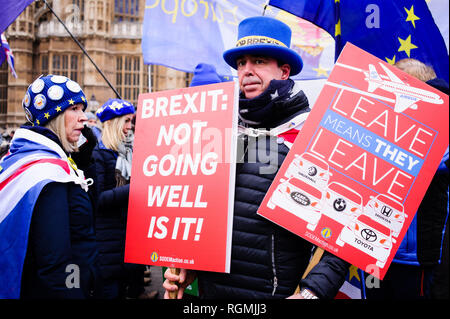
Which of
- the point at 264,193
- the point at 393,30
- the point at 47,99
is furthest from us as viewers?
the point at 393,30

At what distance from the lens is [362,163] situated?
1.51 metres

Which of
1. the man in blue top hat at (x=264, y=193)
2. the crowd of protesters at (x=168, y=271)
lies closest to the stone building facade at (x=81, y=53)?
the crowd of protesters at (x=168, y=271)

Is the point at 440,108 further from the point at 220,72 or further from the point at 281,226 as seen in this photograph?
the point at 220,72

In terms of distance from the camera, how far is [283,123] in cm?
166

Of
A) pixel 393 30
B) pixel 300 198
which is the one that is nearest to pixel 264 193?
pixel 300 198

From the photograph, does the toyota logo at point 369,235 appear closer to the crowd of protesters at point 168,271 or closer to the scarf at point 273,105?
the crowd of protesters at point 168,271

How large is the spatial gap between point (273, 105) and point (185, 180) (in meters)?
0.47

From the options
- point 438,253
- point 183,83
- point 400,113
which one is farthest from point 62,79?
point 183,83

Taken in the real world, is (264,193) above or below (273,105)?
below

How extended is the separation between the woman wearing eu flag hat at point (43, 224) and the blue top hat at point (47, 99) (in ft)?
0.30

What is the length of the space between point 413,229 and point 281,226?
105cm

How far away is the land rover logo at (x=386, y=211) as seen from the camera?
147 cm

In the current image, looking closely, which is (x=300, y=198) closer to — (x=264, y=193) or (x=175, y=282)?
(x=264, y=193)

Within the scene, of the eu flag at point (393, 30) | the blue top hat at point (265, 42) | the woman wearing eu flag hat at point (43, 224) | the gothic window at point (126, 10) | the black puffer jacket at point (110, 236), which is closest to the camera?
the woman wearing eu flag hat at point (43, 224)
